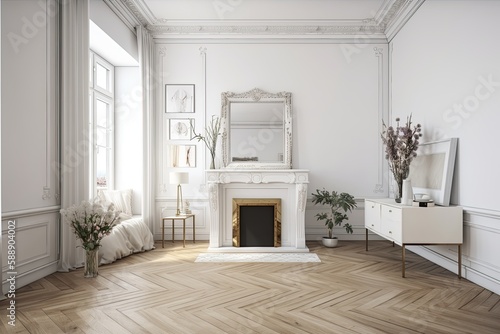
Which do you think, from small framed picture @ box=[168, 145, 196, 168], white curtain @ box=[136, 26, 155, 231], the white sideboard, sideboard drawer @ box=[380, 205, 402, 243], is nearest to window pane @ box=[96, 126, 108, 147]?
white curtain @ box=[136, 26, 155, 231]

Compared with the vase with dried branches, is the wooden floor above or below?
below

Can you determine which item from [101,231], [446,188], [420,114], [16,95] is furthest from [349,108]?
[16,95]

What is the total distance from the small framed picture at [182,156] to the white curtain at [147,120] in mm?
328

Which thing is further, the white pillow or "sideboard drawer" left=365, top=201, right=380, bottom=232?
the white pillow

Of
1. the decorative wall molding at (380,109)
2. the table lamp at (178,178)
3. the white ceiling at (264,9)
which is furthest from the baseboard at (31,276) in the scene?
the decorative wall molding at (380,109)

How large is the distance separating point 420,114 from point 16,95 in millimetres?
4791

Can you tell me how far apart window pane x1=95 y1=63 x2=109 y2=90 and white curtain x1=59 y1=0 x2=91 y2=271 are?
4.49ft

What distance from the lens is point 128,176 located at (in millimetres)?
6004

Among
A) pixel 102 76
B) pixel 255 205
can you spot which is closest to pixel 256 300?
pixel 255 205

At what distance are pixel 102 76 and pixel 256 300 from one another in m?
4.42

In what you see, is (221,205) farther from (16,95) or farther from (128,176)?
(16,95)

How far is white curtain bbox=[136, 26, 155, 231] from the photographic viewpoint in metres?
5.73

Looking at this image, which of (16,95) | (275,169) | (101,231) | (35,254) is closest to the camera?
(16,95)

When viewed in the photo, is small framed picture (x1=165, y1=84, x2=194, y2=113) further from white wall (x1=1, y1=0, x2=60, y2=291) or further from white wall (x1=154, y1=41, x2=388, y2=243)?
white wall (x1=1, y1=0, x2=60, y2=291)
